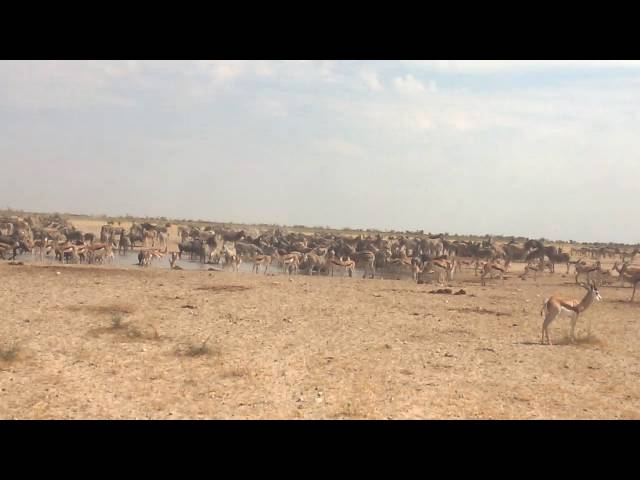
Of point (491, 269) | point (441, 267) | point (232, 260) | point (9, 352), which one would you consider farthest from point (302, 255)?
point (9, 352)

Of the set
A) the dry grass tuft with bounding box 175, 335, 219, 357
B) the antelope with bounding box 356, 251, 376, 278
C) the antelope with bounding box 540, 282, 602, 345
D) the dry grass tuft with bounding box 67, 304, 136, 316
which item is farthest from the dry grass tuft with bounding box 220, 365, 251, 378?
the antelope with bounding box 356, 251, 376, 278

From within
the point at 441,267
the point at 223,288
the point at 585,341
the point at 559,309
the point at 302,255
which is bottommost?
the point at 223,288

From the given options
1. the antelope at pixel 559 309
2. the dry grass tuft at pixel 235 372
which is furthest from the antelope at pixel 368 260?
the dry grass tuft at pixel 235 372

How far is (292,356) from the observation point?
10625 mm

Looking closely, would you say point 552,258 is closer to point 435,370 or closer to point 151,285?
point 151,285

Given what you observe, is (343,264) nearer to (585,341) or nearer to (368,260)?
(368,260)

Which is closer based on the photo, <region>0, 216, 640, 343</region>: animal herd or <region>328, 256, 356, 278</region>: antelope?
<region>0, 216, 640, 343</region>: animal herd

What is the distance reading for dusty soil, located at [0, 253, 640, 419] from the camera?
25.4 ft

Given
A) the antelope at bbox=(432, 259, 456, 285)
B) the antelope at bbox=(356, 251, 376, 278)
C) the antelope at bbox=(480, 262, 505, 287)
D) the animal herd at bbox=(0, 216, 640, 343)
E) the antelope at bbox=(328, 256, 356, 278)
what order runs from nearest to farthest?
the antelope at bbox=(480, 262, 505, 287) < the antelope at bbox=(432, 259, 456, 285) < the animal herd at bbox=(0, 216, 640, 343) < the antelope at bbox=(328, 256, 356, 278) < the antelope at bbox=(356, 251, 376, 278)

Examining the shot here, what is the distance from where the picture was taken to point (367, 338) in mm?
12570

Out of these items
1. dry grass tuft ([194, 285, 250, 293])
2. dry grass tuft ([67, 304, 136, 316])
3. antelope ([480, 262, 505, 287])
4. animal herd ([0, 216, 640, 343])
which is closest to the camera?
dry grass tuft ([67, 304, 136, 316])

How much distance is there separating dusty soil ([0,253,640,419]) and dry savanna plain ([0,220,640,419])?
39mm

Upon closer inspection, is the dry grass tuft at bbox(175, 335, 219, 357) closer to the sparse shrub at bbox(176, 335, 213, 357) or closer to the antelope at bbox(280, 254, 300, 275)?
the sparse shrub at bbox(176, 335, 213, 357)

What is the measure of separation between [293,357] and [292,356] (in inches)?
3.2
